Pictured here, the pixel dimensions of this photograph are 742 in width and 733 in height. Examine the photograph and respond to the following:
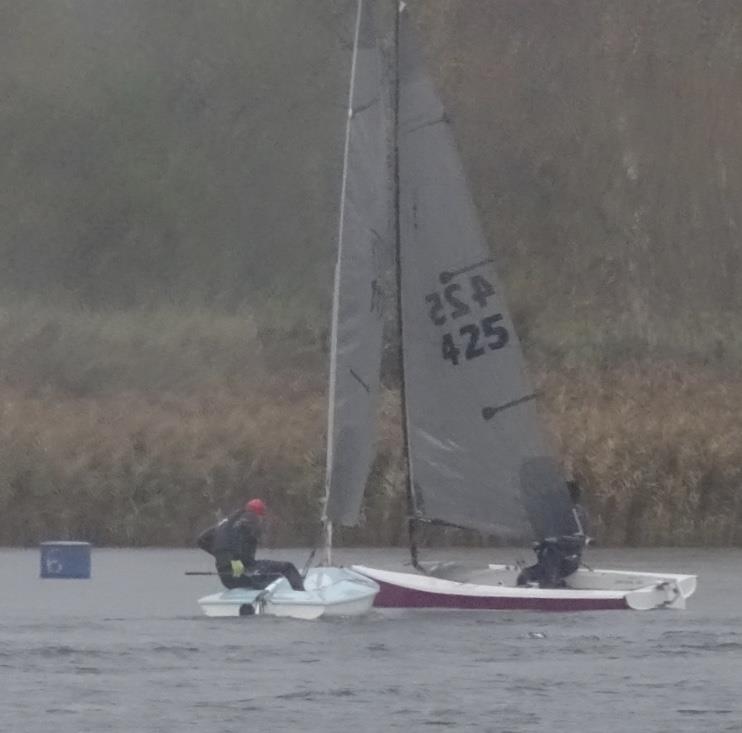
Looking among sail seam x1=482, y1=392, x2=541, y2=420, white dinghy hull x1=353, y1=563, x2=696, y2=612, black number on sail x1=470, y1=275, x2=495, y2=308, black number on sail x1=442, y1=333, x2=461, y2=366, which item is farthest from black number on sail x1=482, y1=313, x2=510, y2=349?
white dinghy hull x1=353, y1=563, x2=696, y2=612

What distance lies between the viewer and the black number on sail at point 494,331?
25219 millimetres

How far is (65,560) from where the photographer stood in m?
28.0

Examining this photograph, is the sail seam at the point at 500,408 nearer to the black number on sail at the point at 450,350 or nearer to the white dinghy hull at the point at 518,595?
the black number on sail at the point at 450,350

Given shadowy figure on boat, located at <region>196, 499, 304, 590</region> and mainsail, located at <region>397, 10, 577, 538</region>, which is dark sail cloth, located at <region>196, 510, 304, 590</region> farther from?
mainsail, located at <region>397, 10, 577, 538</region>

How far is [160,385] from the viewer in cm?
4994

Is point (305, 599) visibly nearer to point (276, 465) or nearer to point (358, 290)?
point (358, 290)

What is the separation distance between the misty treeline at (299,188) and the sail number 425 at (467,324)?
1757 cm

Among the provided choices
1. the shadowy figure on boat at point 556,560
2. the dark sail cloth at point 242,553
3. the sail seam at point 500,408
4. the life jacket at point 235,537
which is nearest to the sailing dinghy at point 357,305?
the dark sail cloth at point 242,553

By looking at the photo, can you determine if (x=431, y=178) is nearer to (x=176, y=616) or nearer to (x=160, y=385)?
(x=176, y=616)

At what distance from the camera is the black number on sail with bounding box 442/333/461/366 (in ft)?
82.5

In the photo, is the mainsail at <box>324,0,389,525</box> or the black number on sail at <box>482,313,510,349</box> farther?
the black number on sail at <box>482,313,510,349</box>

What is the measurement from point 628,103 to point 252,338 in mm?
13051

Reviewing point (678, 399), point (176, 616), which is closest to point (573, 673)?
point (176, 616)

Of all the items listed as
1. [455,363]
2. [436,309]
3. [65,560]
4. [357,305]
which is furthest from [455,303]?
[65,560]
